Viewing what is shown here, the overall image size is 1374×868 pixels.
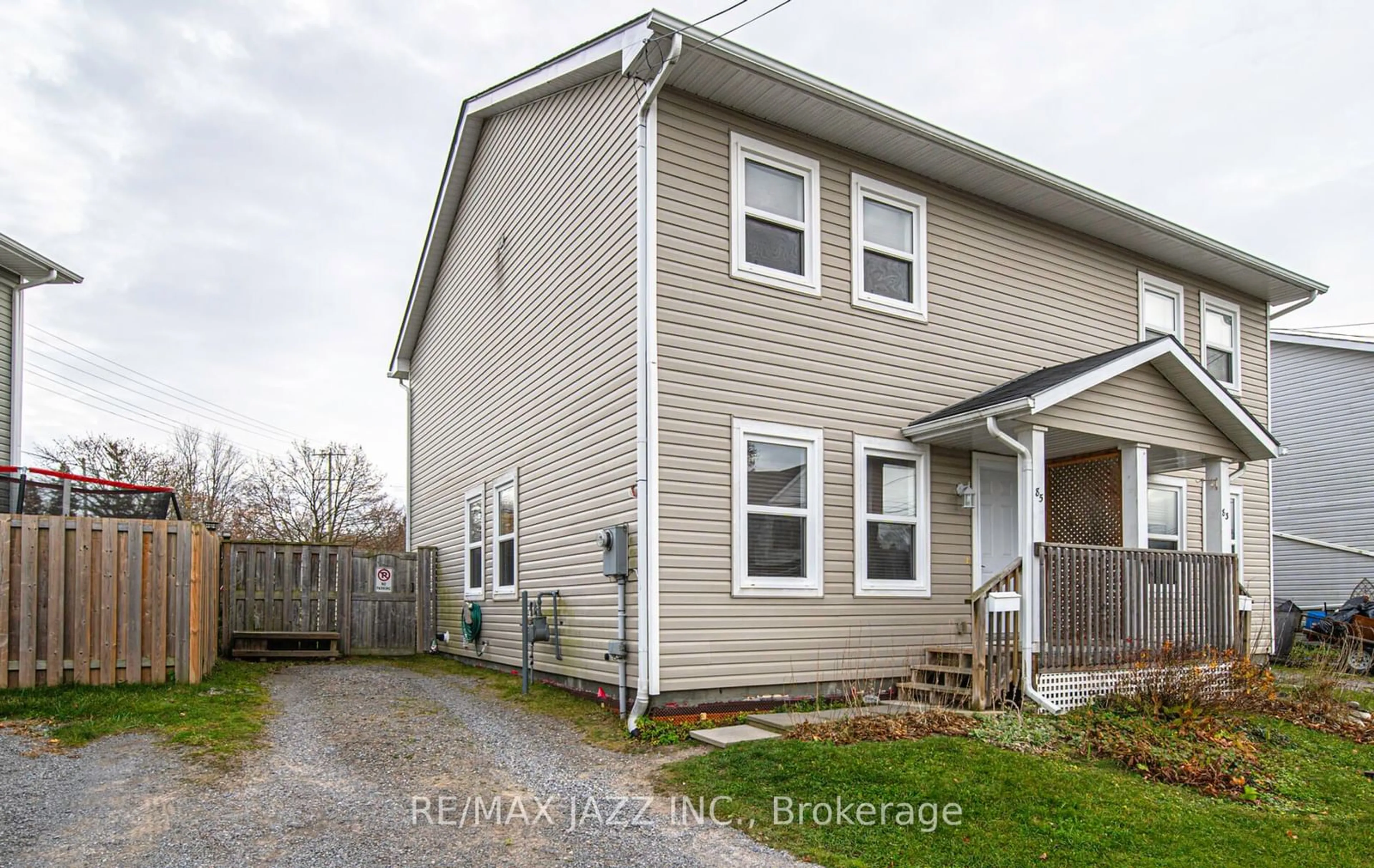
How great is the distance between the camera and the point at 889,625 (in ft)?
30.2

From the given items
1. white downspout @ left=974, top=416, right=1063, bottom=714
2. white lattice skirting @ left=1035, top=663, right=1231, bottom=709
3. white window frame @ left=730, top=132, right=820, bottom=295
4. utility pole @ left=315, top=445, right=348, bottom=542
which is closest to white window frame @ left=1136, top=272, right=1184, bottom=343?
white downspout @ left=974, top=416, right=1063, bottom=714

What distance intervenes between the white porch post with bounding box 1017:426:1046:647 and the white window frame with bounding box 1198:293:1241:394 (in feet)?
19.0

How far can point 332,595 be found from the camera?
13.6m

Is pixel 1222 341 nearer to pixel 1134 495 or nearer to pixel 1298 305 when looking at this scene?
pixel 1298 305

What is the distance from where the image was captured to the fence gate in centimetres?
1311

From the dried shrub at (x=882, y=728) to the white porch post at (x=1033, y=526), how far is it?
55.0 inches

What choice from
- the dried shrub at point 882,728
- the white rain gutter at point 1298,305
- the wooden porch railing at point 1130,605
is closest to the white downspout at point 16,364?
the dried shrub at point 882,728

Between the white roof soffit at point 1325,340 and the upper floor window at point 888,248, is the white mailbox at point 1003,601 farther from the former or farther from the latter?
the white roof soffit at point 1325,340

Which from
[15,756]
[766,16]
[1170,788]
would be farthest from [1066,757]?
[15,756]

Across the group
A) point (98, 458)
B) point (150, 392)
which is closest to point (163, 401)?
point (150, 392)

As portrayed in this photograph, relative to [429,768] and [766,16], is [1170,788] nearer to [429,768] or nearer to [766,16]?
[429,768]

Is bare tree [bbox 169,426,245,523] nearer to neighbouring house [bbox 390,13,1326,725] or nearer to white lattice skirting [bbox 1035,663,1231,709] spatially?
neighbouring house [bbox 390,13,1326,725]

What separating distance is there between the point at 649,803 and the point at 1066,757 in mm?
3041

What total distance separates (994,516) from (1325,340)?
490 inches
